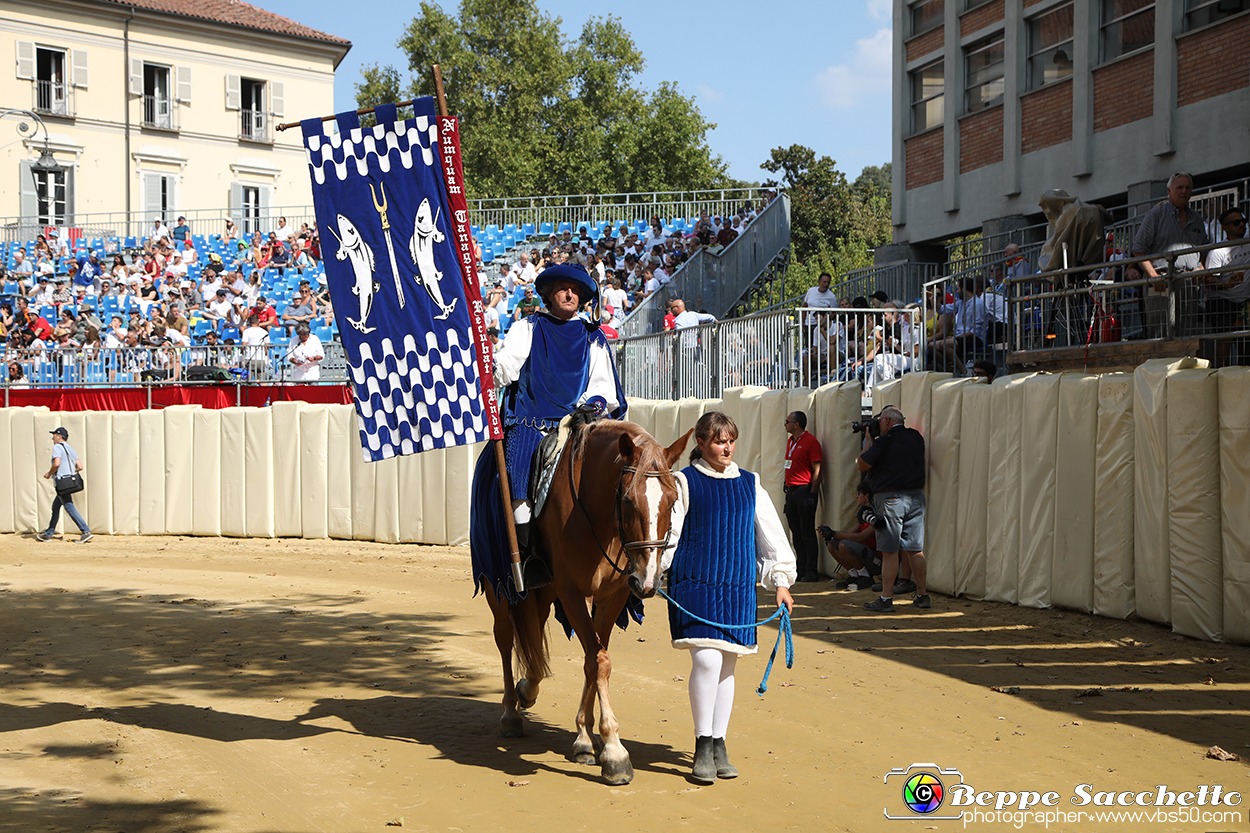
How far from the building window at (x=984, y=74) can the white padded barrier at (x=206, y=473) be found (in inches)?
691

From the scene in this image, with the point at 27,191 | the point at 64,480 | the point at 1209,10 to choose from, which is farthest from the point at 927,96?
the point at 27,191

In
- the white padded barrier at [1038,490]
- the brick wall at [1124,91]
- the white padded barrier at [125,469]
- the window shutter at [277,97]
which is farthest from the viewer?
the window shutter at [277,97]

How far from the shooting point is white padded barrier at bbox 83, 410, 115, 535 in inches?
821

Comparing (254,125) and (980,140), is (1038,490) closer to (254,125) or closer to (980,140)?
(980,140)

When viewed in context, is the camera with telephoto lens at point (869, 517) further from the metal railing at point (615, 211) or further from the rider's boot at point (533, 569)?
the metal railing at point (615, 211)

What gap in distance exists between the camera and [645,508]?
5.57 m

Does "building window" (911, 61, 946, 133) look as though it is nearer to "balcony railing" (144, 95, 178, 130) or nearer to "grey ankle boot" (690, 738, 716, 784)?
"grey ankle boot" (690, 738, 716, 784)

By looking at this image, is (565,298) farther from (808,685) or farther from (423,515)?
(423,515)

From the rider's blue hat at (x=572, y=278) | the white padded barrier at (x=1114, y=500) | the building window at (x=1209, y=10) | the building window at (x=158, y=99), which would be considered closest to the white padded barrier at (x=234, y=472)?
the rider's blue hat at (x=572, y=278)

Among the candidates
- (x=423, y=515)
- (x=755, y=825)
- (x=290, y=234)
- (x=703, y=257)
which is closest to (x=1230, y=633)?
(x=755, y=825)

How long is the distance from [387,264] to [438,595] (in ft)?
24.2

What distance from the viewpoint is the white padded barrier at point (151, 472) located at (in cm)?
2059

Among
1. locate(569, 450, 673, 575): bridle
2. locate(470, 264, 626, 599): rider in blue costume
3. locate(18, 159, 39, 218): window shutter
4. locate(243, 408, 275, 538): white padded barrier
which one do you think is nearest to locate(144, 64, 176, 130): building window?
locate(18, 159, 39, 218): window shutter

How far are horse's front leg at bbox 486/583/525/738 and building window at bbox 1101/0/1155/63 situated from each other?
59.2 ft
